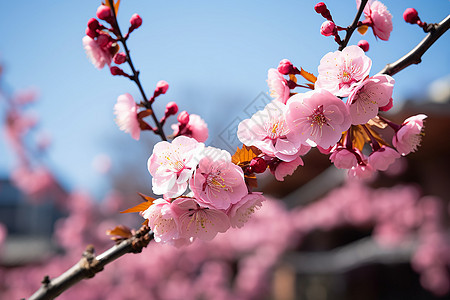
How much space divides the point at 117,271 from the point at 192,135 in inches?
207

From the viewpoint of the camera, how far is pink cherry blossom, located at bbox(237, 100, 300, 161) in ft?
2.38

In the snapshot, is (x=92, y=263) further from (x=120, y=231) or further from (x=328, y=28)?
(x=328, y=28)

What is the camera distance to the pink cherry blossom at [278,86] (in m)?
0.79

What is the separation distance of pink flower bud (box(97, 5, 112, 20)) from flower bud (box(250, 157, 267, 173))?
18.2 inches

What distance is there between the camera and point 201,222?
2.42 feet

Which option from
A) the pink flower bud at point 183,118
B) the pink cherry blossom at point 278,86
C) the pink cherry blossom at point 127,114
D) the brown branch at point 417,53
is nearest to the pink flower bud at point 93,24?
the pink cherry blossom at point 127,114

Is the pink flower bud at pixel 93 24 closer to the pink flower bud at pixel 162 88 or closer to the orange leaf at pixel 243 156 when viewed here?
the pink flower bud at pixel 162 88

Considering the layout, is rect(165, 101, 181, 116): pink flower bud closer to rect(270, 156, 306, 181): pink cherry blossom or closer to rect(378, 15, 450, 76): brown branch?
rect(270, 156, 306, 181): pink cherry blossom

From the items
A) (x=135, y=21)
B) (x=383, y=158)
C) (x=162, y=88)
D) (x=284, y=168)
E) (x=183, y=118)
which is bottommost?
(x=383, y=158)

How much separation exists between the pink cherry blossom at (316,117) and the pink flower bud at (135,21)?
0.42 m

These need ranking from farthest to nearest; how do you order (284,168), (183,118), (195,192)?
(183,118), (284,168), (195,192)

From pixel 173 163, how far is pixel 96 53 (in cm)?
39

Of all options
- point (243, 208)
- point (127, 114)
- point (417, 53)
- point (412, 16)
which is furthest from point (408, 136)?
point (127, 114)

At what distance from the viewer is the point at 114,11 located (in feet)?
2.79
